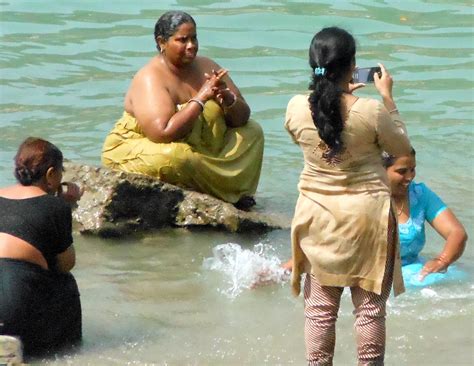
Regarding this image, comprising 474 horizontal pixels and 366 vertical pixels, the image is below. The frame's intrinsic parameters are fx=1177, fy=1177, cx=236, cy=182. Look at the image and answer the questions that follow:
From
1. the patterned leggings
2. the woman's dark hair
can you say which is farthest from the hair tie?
the patterned leggings

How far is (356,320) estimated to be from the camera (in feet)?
15.5

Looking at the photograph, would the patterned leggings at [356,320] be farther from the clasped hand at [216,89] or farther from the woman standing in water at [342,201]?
the clasped hand at [216,89]

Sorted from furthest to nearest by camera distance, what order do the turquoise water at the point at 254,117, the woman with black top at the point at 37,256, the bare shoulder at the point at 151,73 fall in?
the bare shoulder at the point at 151,73 < the turquoise water at the point at 254,117 < the woman with black top at the point at 37,256

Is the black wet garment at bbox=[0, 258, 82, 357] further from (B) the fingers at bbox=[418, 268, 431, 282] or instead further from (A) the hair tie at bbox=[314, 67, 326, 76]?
(B) the fingers at bbox=[418, 268, 431, 282]

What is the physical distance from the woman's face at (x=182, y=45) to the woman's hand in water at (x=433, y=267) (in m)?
2.18

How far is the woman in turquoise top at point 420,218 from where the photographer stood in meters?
5.99

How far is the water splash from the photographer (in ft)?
20.9

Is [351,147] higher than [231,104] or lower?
higher

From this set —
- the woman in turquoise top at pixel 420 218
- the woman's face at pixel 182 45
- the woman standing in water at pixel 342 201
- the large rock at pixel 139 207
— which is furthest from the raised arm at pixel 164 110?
the woman standing in water at pixel 342 201

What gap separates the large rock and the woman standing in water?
2.54m

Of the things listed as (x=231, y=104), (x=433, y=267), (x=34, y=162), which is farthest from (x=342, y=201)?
(x=231, y=104)

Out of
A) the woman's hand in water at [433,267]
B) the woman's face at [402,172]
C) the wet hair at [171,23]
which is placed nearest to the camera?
the woman's face at [402,172]

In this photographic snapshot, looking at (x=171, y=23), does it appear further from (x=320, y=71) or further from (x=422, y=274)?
(x=320, y=71)

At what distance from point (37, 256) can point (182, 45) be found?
2470 mm
